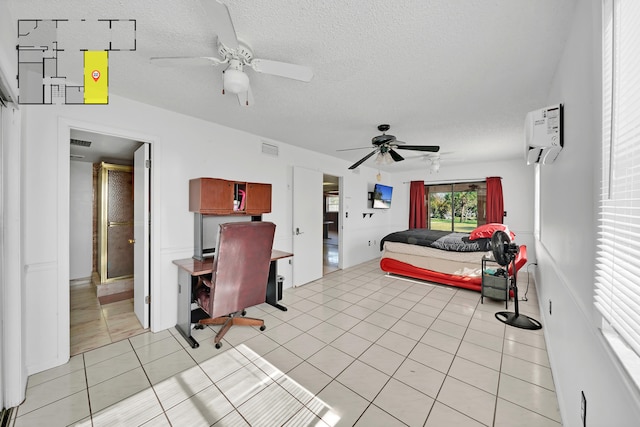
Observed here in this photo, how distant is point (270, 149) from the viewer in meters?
3.86

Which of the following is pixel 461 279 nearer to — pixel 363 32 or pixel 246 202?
pixel 246 202

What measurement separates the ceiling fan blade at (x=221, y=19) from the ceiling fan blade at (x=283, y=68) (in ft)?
0.61

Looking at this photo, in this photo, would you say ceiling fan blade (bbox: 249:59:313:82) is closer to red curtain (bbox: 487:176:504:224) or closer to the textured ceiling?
the textured ceiling

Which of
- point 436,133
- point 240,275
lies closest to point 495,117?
point 436,133

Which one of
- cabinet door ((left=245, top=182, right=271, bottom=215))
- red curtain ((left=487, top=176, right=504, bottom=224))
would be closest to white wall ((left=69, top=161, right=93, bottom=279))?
cabinet door ((left=245, top=182, right=271, bottom=215))

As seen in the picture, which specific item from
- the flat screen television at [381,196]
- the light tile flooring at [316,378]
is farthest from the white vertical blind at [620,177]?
the flat screen television at [381,196]

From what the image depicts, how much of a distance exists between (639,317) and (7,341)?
3.22 m

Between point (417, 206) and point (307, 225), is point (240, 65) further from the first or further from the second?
point (417, 206)

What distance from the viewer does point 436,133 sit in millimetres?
3604

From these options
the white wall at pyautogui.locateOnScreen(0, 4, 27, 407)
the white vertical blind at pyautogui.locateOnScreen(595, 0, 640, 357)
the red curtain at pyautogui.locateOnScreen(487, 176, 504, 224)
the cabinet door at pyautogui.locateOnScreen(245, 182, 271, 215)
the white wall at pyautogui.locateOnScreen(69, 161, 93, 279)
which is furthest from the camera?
the red curtain at pyautogui.locateOnScreen(487, 176, 504, 224)

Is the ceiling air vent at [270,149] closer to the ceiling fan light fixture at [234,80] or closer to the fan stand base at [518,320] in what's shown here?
the ceiling fan light fixture at [234,80]

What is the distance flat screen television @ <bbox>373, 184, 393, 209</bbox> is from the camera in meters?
6.20

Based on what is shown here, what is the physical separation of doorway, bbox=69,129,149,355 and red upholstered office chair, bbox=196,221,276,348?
149cm

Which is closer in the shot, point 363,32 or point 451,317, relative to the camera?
point 363,32
